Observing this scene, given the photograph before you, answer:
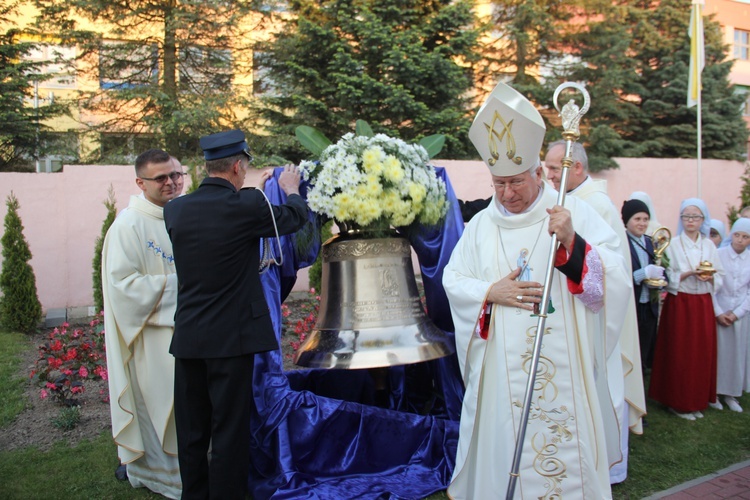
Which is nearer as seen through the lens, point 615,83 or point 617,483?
point 617,483

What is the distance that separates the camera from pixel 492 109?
9.93ft

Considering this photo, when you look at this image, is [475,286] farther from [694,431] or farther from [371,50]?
[371,50]

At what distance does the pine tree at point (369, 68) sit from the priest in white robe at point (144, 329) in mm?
8468

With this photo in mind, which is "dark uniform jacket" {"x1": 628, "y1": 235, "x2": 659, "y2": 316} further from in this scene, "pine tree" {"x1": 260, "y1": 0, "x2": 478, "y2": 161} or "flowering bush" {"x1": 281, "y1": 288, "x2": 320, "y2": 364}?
"pine tree" {"x1": 260, "y1": 0, "x2": 478, "y2": 161}

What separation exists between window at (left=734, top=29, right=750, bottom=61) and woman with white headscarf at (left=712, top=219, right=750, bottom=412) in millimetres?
25660

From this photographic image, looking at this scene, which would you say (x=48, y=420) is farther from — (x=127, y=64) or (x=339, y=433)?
(x=127, y=64)

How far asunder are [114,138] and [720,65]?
52.3 ft

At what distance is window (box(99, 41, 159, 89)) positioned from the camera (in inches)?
497

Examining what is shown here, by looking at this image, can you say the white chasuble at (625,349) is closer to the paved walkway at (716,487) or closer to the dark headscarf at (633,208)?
the paved walkway at (716,487)

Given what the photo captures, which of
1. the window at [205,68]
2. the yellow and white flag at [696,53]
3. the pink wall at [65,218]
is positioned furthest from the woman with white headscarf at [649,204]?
the window at [205,68]

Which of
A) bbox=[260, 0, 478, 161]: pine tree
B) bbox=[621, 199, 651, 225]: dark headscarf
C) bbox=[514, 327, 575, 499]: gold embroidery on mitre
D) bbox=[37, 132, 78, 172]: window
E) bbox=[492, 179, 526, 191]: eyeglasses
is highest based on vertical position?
bbox=[260, 0, 478, 161]: pine tree

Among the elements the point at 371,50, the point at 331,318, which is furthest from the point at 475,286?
the point at 371,50

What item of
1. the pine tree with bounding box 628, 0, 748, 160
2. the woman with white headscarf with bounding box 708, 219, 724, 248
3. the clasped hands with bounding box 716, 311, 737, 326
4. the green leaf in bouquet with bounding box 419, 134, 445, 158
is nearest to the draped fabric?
the green leaf in bouquet with bounding box 419, 134, 445, 158

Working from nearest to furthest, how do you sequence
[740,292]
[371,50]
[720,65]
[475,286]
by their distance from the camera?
1. [475,286]
2. [740,292]
3. [371,50]
4. [720,65]
